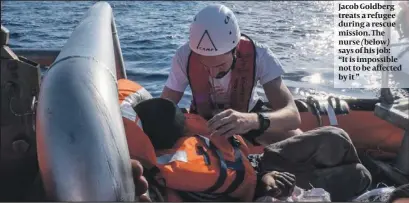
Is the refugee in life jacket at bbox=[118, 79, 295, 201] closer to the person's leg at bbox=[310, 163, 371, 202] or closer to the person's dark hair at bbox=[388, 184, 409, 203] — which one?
the person's leg at bbox=[310, 163, 371, 202]

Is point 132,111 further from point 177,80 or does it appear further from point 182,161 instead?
point 177,80

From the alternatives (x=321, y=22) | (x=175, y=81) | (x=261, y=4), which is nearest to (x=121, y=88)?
(x=175, y=81)

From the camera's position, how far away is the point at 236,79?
3.62 meters

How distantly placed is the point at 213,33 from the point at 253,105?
713mm

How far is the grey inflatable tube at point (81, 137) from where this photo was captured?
1.75m

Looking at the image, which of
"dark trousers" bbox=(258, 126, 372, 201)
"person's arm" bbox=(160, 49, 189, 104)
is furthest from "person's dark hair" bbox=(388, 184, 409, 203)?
"person's arm" bbox=(160, 49, 189, 104)

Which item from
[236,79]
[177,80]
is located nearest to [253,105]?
[236,79]

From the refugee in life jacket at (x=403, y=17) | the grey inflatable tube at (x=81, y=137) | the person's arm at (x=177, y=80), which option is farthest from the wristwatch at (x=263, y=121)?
the refugee in life jacket at (x=403, y=17)

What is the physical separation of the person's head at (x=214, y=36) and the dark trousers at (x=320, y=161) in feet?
1.92

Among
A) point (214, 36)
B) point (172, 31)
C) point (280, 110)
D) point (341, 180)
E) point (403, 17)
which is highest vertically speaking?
point (214, 36)

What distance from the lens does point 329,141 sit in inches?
125

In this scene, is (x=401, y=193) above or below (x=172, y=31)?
above

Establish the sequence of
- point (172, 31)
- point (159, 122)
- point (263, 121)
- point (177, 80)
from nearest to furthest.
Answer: point (159, 122) → point (263, 121) → point (177, 80) → point (172, 31)

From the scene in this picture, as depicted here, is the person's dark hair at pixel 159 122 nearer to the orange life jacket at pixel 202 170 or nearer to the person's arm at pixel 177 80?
the orange life jacket at pixel 202 170
